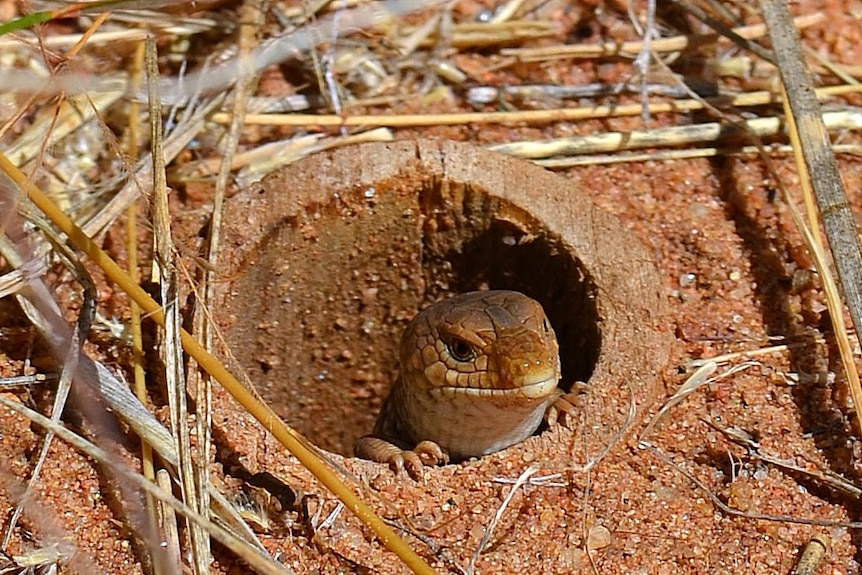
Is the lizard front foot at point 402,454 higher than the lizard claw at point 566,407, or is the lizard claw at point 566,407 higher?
the lizard claw at point 566,407

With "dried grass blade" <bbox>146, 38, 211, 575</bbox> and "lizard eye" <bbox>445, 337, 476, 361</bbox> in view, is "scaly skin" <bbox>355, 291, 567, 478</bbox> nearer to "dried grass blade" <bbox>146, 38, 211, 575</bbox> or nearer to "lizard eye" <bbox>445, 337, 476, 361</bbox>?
"lizard eye" <bbox>445, 337, 476, 361</bbox>

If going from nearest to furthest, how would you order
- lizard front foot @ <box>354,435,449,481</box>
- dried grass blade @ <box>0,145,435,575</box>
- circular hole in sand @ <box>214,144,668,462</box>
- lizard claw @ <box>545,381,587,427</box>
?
dried grass blade @ <box>0,145,435,575</box>
lizard claw @ <box>545,381,587,427</box>
lizard front foot @ <box>354,435,449,481</box>
circular hole in sand @ <box>214,144,668,462</box>

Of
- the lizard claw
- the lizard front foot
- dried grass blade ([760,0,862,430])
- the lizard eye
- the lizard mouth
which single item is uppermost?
dried grass blade ([760,0,862,430])

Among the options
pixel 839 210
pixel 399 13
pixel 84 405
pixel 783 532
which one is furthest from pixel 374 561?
pixel 399 13

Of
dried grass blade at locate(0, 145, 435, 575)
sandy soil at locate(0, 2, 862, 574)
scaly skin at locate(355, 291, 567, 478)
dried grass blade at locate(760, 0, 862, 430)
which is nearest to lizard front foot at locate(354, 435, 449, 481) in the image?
scaly skin at locate(355, 291, 567, 478)

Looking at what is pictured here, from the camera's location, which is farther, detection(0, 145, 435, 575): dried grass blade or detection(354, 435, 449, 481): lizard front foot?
detection(354, 435, 449, 481): lizard front foot

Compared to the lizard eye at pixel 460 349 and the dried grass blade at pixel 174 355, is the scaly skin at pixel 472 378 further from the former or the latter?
the dried grass blade at pixel 174 355

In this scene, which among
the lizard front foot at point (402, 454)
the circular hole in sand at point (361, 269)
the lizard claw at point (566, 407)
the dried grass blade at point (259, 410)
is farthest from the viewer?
the circular hole in sand at point (361, 269)

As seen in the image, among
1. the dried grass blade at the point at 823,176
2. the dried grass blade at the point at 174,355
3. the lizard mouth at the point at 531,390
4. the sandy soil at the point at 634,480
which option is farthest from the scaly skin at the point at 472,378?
the dried grass blade at the point at 823,176
